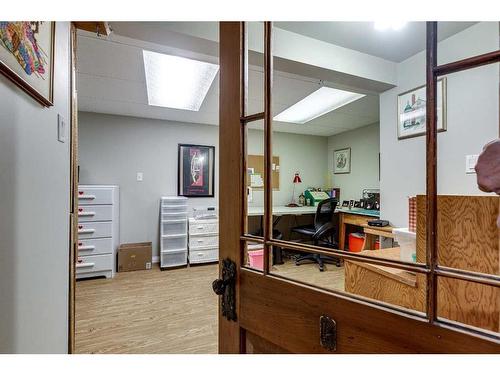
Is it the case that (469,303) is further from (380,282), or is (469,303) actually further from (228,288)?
(228,288)

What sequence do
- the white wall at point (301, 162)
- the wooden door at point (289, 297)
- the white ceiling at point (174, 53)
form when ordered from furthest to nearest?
the white wall at point (301, 162)
the white ceiling at point (174, 53)
the wooden door at point (289, 297)

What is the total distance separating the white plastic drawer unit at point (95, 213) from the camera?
3133 mm

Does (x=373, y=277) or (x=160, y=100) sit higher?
(x=160, y=100)

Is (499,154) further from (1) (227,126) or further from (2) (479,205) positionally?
(1) (227,126)

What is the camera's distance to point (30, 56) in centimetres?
83

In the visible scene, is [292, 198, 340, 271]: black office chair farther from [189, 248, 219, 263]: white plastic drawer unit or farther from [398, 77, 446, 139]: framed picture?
[398, 77, 446, 139]: framed picture

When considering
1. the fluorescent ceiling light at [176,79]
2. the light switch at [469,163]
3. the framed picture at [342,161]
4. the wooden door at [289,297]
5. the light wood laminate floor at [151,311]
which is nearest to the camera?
the wooden door at [289,297]

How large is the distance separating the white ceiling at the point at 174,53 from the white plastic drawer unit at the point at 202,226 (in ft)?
5.06

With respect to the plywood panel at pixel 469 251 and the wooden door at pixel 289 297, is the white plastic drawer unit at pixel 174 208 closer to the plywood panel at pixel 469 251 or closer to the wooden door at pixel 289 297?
the wooden door at pixel 289 297

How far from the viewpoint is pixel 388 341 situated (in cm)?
48

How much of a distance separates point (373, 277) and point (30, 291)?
127 centimetres

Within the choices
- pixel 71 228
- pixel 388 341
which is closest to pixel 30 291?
pixel 71 228

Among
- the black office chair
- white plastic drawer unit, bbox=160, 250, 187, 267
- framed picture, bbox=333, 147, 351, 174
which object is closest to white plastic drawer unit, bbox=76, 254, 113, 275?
white plastic drawer unit, bbox=160, 250, 187, 267

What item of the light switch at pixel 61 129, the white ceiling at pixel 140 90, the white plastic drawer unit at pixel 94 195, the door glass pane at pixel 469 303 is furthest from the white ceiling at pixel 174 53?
the white plastic drawer unit at pixel 94 195
